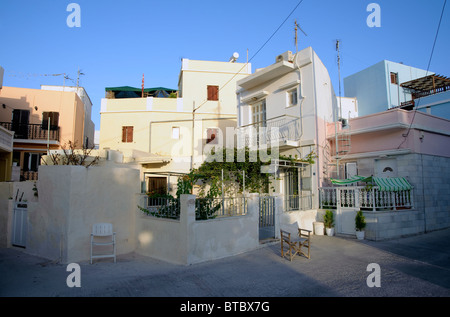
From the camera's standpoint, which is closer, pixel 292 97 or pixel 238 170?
pixel 238 170

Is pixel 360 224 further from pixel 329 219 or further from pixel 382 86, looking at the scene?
pixel 382 86

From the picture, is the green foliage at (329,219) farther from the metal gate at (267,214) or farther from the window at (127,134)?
the window at (127,134)

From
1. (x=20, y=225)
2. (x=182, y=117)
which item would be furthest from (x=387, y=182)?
(x=182, y=117)

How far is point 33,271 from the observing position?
6.62 metres

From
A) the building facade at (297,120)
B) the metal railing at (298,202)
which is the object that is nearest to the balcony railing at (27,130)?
the building facade at (297,120)

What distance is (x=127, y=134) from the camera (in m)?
19.8

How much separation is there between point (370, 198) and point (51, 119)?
63.6 feet

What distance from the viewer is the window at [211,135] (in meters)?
20.2

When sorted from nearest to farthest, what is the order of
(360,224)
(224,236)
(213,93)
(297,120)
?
(224,236) < (360,224) < (297,120) < (213,93)

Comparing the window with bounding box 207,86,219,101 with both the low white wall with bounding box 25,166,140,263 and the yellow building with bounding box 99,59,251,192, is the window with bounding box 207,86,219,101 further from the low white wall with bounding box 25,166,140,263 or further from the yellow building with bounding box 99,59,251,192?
the low white wall with bounding box 25,166,140,263

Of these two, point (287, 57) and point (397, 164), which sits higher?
point (287, 57)
